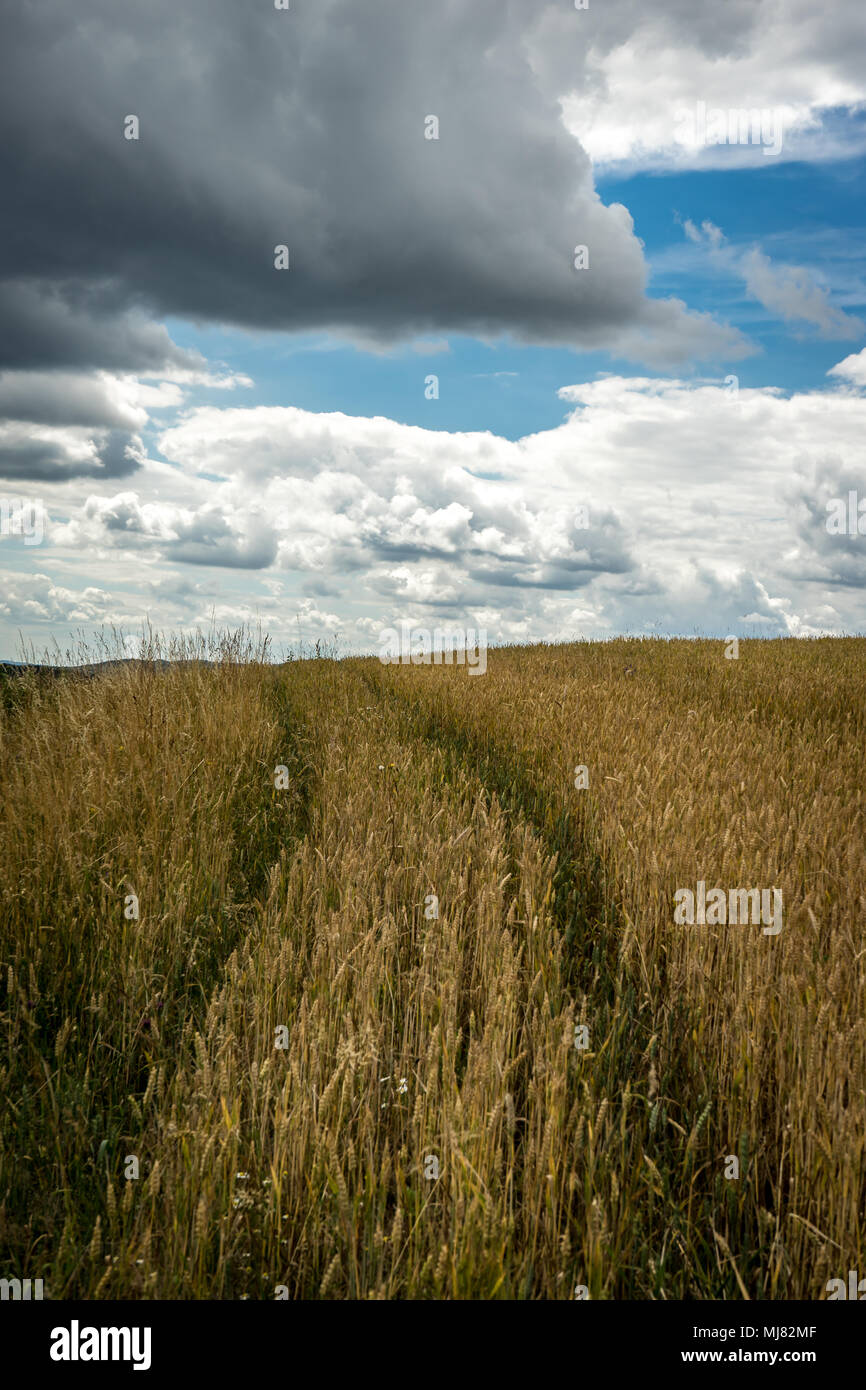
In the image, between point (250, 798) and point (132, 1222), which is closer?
point (132, 1222)

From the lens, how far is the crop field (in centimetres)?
220

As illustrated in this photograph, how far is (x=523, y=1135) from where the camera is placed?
2.70 meters

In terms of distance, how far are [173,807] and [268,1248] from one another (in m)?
3.88

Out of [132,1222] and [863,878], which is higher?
[863,878]

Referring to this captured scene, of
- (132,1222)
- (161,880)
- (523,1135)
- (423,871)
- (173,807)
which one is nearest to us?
(132,1222)

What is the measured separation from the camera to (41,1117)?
2881 millimetres

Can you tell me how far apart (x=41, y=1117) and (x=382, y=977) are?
1312mm

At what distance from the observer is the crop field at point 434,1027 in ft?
7.20

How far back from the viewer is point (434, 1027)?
2732mm

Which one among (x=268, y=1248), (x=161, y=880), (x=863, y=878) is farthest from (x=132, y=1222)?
(x=863, y=878)

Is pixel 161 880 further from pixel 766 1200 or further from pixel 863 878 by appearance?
pixel 863 878
